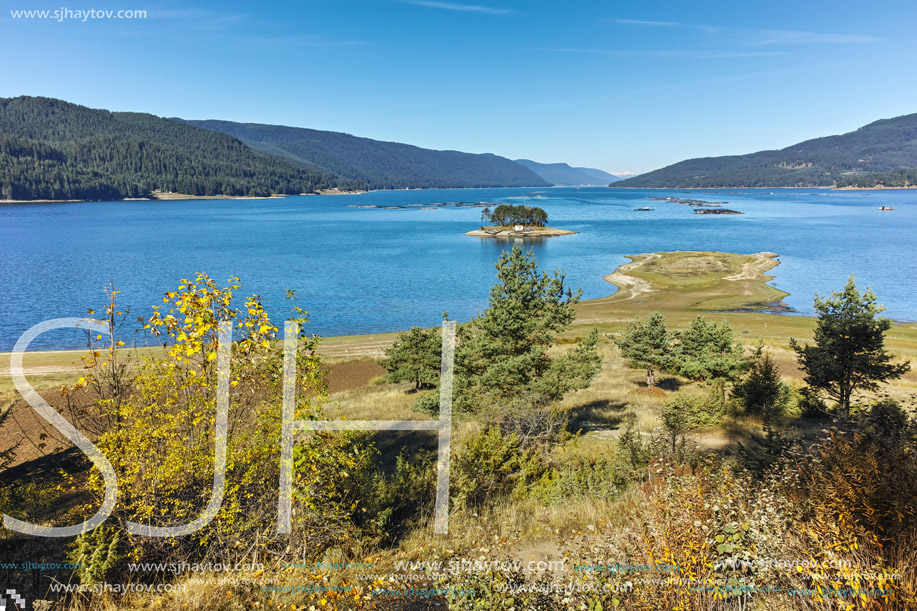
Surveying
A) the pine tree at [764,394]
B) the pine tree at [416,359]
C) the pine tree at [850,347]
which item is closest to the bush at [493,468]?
the pine tree at [850,347]

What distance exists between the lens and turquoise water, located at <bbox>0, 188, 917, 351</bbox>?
50725 mm

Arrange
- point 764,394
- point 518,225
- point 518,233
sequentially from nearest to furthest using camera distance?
point 764,394 < point 518,233 < point 518,225

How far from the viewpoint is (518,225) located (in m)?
133

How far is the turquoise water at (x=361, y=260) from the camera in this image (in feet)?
166

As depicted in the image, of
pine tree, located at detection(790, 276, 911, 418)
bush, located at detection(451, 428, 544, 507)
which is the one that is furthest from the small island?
bush, located at detection(451, 428, 544, 507)

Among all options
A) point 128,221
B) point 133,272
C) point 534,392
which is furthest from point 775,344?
point 128,221

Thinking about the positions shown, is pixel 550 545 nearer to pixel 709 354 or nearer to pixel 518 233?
pixel 709 354

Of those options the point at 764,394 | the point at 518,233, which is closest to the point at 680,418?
the point at 764,394

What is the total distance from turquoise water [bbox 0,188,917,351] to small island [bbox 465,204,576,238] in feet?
21.3

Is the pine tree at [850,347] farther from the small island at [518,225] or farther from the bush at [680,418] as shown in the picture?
the small island at [518,225]

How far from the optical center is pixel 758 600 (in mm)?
5051

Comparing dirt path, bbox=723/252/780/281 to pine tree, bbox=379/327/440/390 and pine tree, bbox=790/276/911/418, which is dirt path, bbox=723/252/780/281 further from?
pine tree, bbox=790/276/911/418

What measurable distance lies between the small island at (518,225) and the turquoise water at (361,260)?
21.3 feet

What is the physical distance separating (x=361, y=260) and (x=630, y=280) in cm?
4438
